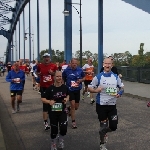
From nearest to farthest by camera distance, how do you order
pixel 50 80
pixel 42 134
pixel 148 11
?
pixel 42 134 → pixel 50 80 → pixel 148 11

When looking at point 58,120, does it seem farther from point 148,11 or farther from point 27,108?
point 148,11

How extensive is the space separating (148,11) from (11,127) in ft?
A: 40.2

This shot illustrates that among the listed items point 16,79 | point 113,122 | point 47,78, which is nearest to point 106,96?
point 113,122

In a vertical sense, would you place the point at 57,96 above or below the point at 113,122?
above

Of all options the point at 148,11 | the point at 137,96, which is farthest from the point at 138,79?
the point at 137,96

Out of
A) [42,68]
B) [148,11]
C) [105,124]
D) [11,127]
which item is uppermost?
[148,11]

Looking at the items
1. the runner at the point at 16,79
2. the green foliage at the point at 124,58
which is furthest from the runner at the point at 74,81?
the green foliage at the point at 124,58

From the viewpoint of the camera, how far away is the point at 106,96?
5.59 metres

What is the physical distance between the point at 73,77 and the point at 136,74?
15421mm

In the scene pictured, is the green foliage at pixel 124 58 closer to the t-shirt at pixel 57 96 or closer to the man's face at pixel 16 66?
the man's face at pixel 16 66

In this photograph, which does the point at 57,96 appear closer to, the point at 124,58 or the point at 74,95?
the point at 74,95

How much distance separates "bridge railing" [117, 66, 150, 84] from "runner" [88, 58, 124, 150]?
51.4ft

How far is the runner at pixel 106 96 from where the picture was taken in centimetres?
554

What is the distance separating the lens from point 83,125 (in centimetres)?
805
